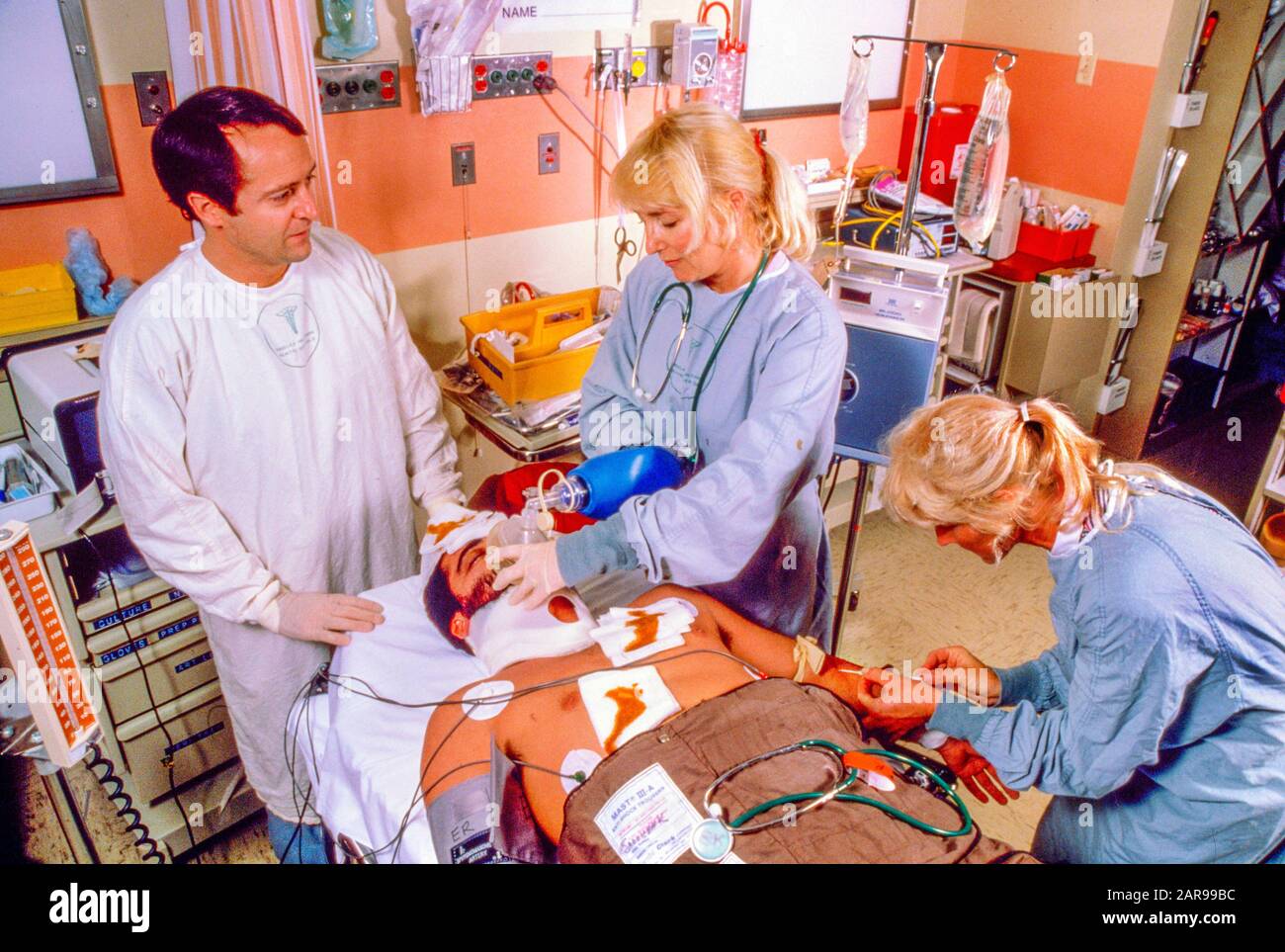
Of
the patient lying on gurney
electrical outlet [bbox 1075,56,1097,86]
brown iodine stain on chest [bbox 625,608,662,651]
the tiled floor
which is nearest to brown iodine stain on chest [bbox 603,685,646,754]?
the patient lying on gurney

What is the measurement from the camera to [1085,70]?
3441 millimetres

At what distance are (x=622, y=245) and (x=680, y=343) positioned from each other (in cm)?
148

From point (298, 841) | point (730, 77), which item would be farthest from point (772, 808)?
point (730, 77)

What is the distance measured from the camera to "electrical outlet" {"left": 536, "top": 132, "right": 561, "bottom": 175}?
2.78 meters

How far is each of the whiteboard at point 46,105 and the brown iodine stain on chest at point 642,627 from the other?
1.63m

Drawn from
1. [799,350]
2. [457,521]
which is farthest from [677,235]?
[457,521]

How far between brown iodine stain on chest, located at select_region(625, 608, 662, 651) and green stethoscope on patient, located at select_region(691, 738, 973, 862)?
0.34 metres

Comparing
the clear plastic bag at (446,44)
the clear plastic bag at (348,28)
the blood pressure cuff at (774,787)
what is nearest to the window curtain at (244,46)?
the clear plastic bag at (348,28)

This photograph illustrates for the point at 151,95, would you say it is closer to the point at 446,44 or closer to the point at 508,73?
the point at 446,44

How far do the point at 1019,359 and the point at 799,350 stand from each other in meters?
2.28

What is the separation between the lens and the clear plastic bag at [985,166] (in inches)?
92.5

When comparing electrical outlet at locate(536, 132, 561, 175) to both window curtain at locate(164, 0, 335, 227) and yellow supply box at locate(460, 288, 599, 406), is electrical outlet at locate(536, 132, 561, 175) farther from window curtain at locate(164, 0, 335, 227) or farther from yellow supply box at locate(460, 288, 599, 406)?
window curtain at locate(164, 0, 335, 227)

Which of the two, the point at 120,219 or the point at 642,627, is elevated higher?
the point at 120,219
